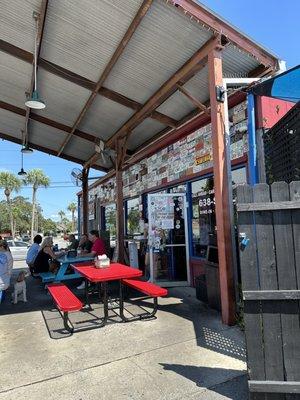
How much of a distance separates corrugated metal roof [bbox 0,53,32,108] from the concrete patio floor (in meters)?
5.01

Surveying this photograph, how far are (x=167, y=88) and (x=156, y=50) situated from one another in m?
1.01

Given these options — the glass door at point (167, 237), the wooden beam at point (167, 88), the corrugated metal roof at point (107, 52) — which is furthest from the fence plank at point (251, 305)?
the glass door at point (167, 237)

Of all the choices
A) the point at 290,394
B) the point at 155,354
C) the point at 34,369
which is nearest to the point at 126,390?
the point at 155,354

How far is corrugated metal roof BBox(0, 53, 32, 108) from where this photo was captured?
7.33 m

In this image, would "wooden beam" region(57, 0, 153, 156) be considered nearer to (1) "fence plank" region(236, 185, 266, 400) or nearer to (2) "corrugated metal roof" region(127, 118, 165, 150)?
(2) "corrugated metal roof" region(127, 118, 165, 150)

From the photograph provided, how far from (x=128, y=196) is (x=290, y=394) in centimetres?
977

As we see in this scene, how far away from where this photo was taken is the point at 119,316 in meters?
5.63

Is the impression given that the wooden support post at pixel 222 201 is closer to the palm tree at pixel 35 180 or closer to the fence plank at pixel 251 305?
the fence plank at pixel 251 305

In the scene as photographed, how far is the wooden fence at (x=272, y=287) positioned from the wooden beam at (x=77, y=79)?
5503 mm

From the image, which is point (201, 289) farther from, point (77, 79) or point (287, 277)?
point (77, 79)

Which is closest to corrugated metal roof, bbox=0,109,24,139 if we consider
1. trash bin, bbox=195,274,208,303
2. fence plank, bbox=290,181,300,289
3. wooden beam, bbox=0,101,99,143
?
wooden beam, bbox=0,101,99,143

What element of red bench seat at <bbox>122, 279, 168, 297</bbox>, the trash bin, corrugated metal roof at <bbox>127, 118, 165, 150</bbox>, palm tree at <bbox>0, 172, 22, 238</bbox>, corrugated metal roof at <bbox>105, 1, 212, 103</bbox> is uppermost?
palm tree at <bbox>0, 172, 22, 238</bbox>

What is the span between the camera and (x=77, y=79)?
7301mm

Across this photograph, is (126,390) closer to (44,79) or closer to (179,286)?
(179,286)
